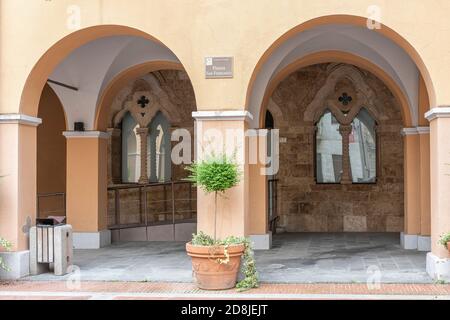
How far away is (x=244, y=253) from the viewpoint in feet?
30.2

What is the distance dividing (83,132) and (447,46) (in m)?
8.15

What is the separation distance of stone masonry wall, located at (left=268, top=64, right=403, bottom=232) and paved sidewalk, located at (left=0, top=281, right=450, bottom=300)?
7715 millimetres

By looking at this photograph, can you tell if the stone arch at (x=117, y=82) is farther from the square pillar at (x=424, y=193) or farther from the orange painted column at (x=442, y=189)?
the orange painted column at (x=442, y=189)

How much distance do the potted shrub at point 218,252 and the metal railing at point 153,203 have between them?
783cm

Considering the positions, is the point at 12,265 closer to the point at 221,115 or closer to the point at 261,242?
the point at 221,115

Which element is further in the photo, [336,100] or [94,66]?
[336,100]

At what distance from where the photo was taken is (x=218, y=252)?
8891 millimetres

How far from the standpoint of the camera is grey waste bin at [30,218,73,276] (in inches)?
408

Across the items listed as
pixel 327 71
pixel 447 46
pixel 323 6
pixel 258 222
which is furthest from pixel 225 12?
pixel 327 71

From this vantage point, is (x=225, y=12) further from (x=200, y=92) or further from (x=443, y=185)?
(x=443, y=185)

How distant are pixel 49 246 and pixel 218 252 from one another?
3.25 metres

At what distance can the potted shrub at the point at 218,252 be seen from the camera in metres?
8.91

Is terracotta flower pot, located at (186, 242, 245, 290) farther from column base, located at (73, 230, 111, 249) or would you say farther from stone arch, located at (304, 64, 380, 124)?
stone arch, located at (304, 64, 380, 124)

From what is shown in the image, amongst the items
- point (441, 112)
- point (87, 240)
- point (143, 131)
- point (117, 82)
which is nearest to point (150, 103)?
point (143, 131)
